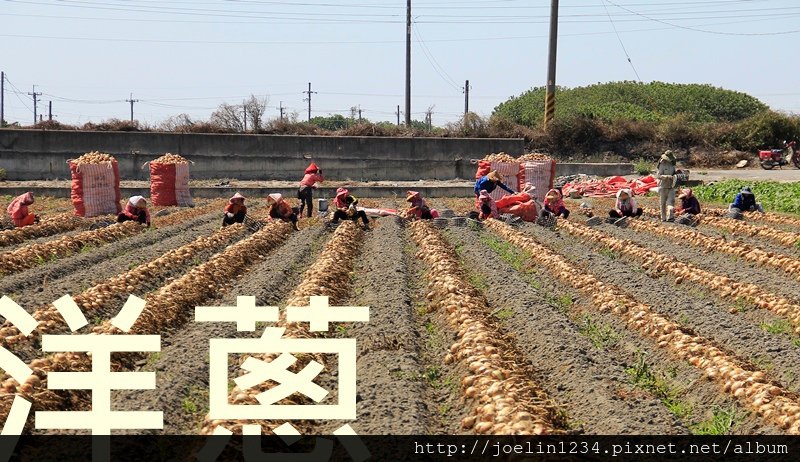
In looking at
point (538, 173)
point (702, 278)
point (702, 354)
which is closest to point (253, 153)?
point (538, 173)

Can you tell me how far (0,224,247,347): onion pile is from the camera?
8430mm

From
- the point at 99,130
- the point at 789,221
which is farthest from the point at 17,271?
the point at 99,130

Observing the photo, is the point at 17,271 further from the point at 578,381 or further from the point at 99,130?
the point at 99,130

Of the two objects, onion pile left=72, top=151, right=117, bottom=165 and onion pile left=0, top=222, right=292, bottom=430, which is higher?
onion pile left=72, top=151, right=117, bottom=165

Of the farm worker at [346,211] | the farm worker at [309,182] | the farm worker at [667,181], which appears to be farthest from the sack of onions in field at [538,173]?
the farm worker at [346,211]

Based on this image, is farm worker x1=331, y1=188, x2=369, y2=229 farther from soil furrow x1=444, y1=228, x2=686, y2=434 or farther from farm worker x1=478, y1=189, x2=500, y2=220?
soil furrow x1=444, y1=228, x2=686, y2=434

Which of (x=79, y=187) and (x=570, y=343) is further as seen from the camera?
(x=79, y=187)

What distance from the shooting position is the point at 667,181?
17547 millimetres

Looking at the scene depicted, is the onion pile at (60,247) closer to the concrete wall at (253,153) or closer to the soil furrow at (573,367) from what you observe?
the soil furrow at (573,367)

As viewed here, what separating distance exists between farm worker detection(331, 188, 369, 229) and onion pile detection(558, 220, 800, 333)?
168 inches

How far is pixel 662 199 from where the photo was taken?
17.9 m

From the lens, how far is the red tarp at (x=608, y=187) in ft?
87.8

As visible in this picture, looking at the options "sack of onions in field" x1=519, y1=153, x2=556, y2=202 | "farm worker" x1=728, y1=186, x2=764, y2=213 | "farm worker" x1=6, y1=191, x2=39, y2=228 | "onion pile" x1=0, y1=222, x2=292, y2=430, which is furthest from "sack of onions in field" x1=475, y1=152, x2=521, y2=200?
"farm worker" x1=6, y1=191, x2=39, y2=228

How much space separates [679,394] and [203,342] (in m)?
3.94
